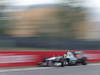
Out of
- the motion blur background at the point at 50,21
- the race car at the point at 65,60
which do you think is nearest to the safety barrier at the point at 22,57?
the race car at the point at 65,60

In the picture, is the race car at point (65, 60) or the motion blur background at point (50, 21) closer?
the race car at point (65, 60)

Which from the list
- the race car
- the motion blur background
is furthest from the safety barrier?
the motion blur background

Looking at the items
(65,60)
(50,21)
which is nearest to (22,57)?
(65,60)

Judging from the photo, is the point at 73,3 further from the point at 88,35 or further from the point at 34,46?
the point at 34,46

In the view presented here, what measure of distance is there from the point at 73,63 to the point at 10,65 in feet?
8.26

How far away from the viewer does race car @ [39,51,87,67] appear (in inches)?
514

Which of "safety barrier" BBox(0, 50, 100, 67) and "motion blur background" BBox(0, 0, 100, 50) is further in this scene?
"motion blur background" BBox(0, 0, 100, 50)

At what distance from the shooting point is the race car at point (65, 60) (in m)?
13.0

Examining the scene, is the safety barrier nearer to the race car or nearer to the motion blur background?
the race car

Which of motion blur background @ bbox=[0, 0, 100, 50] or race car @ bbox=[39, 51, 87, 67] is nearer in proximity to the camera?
race car @ bbox=[39, 51, 87, 67]

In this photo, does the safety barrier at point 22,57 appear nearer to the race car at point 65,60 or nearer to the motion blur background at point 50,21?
the race car at point 65,60

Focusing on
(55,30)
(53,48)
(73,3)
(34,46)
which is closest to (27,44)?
(34,46)

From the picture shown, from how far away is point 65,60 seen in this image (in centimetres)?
1325

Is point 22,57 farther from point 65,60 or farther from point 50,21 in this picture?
point 50,21
